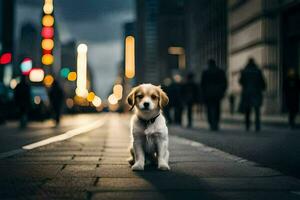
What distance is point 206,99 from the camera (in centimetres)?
1856

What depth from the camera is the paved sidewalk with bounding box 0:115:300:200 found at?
5227 mm

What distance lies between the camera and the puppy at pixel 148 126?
6805 mm

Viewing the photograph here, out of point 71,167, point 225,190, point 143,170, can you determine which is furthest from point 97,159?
point 225,190

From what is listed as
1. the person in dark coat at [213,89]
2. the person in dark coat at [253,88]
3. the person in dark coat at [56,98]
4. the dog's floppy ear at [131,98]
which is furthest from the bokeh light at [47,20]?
the dog's floppy ear at [131,98]

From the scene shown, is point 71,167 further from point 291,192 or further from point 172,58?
point 172,58

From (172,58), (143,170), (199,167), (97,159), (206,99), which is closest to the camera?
(143,170)

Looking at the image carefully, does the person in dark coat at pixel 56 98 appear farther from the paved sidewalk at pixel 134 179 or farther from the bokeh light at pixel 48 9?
the bokeh light at pixel 48 9

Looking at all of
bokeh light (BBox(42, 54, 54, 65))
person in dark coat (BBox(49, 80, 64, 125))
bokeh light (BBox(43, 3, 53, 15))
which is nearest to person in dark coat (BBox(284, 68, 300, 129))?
person in dark coat (BBox(49, 80, 64, 125))

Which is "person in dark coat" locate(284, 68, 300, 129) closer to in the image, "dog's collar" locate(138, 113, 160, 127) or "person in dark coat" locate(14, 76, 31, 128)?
"person in dark coat" locate(14, 76, 31, 128)

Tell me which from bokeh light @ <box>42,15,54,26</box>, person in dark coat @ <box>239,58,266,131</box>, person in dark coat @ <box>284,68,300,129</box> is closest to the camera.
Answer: person in dark coat @ <box>239,58,266,131</box>

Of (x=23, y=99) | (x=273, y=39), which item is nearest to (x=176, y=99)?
(x=23, y=99)

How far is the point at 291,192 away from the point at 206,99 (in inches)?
519

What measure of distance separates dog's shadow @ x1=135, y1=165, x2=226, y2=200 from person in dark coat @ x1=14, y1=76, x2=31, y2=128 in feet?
52.0

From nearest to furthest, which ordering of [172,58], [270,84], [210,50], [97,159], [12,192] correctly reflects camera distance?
[12,192]
[97,159]
[270,84]
[210,50]
[172,58]
